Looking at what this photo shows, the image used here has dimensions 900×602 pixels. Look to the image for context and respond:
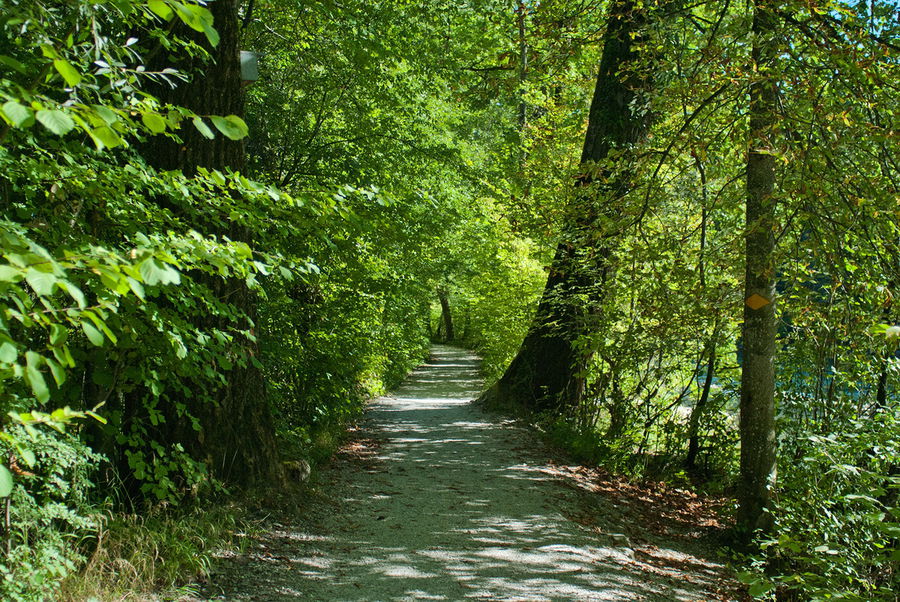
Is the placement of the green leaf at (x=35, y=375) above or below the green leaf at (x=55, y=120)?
below

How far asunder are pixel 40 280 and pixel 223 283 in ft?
12.2

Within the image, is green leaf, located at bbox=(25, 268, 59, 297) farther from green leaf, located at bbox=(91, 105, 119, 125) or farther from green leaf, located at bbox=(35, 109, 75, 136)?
green leaf, located at bbox=(91, 105, 119, 125)

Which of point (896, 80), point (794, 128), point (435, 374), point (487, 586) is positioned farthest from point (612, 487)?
point (435, 374)

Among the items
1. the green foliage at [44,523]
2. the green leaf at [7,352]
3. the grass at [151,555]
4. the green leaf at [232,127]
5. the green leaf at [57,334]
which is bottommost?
the grass at [151,555]

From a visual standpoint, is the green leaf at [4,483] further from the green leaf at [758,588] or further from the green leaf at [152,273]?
the green leaf at [758,588]

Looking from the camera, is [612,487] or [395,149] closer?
[612,487]

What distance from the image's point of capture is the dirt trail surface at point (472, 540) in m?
4.41

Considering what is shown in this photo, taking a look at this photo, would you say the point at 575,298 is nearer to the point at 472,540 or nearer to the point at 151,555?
the point at 472,540

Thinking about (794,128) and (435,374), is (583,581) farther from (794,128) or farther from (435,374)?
(435,374)

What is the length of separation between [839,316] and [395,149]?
6942mm

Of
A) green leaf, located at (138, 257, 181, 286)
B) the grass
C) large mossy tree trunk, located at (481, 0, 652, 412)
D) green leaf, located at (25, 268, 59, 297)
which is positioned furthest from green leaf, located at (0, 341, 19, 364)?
large mossy tree trunk, located at (481, 0, 652, 412)

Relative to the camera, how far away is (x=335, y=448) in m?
8.37

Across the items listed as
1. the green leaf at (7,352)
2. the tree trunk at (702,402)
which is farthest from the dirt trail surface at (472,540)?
the green leaf at (7,352)

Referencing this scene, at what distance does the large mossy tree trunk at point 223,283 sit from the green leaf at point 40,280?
11.2 ft
